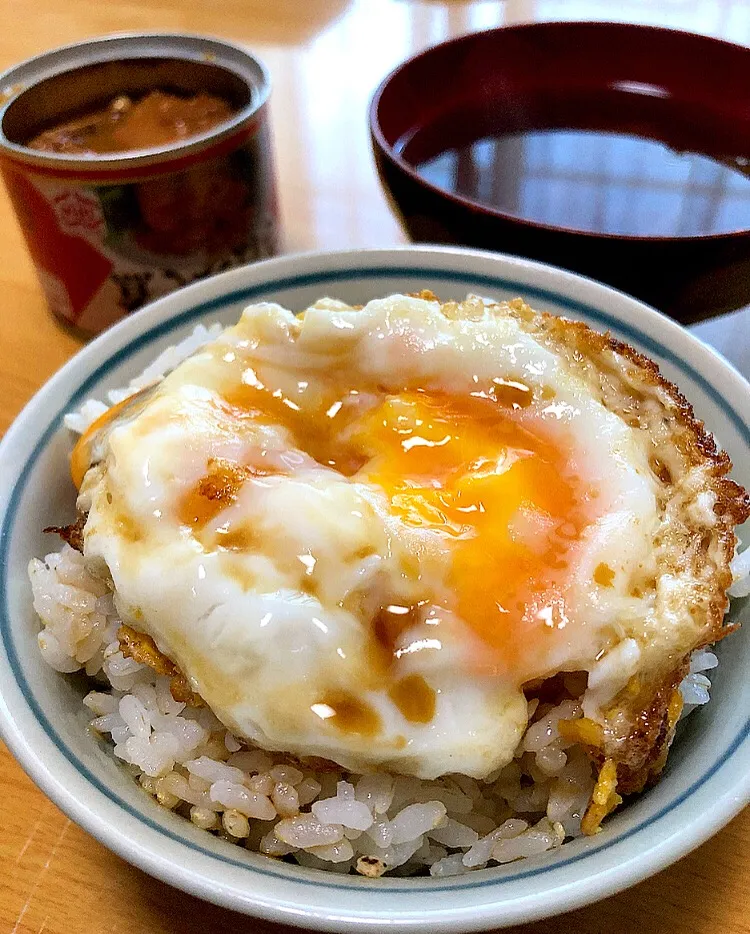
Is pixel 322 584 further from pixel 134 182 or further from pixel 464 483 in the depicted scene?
pixel 134 182

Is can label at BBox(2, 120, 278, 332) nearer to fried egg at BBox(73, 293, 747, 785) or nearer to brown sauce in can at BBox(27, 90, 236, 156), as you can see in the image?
brown sauce in can at BBox(27, 90, 236, 156)

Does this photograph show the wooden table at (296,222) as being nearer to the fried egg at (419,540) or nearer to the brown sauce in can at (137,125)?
the fried egg at (419,540)

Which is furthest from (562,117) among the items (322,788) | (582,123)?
(322,788)

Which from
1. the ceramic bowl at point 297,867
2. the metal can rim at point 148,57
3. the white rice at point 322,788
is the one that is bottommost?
the white rice at point 322,788

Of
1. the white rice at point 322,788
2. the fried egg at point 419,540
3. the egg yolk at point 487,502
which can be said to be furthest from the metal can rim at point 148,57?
the white rice at point 322,788

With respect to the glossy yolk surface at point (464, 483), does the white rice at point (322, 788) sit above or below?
below

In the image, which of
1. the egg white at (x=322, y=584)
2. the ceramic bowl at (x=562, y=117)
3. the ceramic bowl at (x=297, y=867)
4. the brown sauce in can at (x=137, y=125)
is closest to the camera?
the ceramic bowl at (x=297, y=867)

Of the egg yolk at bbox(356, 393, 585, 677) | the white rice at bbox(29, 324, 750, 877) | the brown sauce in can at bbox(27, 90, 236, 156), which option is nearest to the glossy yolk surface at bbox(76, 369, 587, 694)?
the egg yolk at bbox(356, 393, 585, 677)
